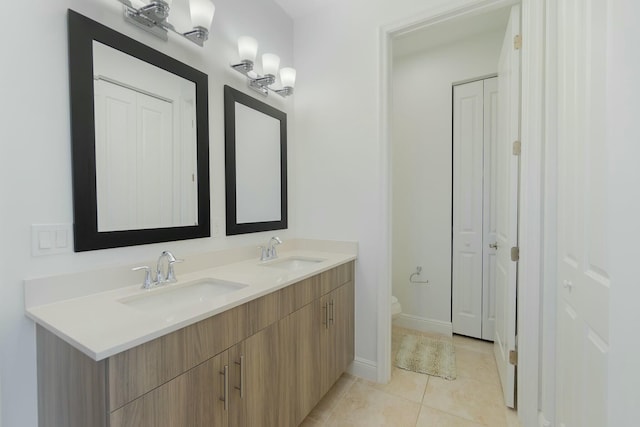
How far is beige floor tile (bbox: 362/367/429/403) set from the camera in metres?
1.76

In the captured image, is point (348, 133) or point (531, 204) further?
point (348, 133)

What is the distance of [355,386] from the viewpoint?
73.3 inches

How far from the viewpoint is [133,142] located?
1243mm

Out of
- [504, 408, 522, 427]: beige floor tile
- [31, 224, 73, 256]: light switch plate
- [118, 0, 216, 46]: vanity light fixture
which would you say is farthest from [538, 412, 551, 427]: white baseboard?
[118, 0, 216, 46]: vanity light fixture

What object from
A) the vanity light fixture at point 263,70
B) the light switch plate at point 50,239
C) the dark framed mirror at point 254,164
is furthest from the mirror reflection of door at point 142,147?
the vanity light fixture at point 263,70

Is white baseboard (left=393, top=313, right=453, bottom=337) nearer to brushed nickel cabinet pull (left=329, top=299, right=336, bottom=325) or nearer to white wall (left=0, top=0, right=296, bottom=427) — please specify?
brushed nickel cabinet pull (left=329, top=299, right=336, bottom=325)

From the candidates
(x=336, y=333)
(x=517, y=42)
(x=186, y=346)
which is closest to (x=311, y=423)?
(x=336, y=333)

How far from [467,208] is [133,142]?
2.53 meters

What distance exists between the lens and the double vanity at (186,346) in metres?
0.74

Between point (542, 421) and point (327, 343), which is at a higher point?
point (327, 343)

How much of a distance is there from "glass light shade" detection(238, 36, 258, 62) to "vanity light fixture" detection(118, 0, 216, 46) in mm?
267

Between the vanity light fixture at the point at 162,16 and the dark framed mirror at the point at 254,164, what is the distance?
1.11ft

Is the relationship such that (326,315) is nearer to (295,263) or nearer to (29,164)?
(295,263)

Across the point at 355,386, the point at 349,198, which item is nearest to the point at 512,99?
the point at 349,198
